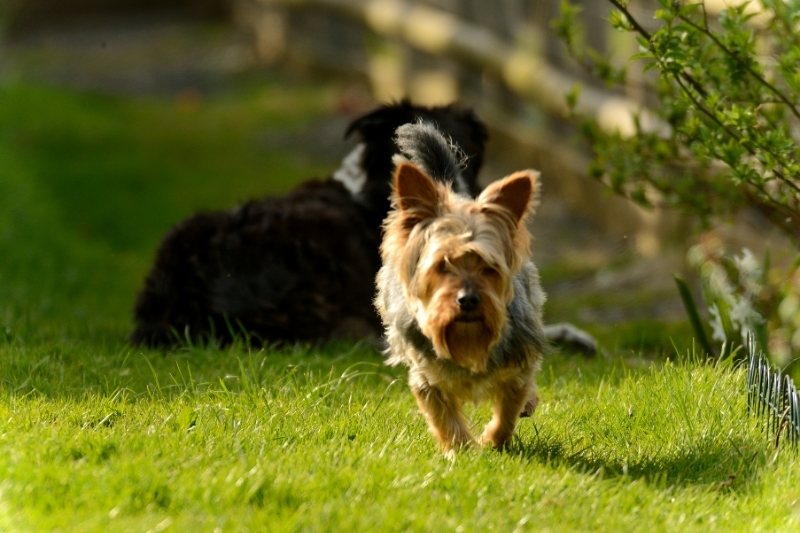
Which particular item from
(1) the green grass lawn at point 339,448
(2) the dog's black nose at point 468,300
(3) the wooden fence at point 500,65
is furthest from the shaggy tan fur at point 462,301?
(3) the wooden fence at point 500,65

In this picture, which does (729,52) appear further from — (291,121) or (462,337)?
(291,121)

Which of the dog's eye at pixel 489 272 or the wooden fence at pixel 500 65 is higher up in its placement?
the wooden fence at pixel 500 65

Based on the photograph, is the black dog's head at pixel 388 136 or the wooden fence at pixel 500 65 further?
the wooden fence at pixel 500 65

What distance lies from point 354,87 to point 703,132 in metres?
12.1

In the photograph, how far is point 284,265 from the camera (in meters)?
8.26

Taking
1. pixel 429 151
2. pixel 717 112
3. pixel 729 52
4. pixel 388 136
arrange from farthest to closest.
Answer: pixel 388 136 < pixel 729 52 < pixel 717 112 < pixel 429 151

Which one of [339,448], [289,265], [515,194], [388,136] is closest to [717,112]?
[515,194]

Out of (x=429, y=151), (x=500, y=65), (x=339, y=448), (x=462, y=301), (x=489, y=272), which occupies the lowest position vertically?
(x=339, y=448)

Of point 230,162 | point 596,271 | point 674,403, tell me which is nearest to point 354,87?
point 230,162

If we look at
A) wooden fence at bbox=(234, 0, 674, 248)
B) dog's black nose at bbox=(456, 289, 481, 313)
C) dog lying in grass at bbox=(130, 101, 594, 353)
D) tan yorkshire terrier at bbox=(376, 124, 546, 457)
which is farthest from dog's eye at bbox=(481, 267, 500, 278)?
wooden fence at bbox=(234, 0, 674, 248)

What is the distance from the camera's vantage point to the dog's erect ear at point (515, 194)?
18.2 ft

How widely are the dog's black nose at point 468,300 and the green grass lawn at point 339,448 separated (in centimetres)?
60

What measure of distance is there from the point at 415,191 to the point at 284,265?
2.80m

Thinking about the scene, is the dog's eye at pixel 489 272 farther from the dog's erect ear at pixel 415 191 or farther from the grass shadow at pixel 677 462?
the grass shadow at pixel 677 462
